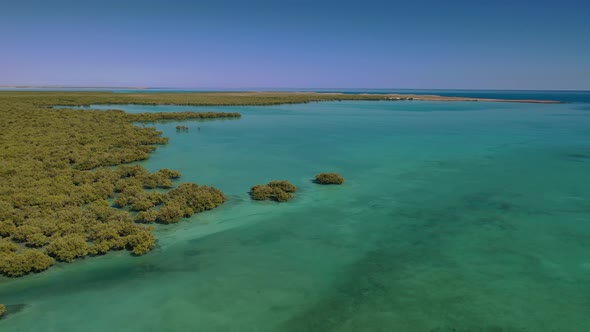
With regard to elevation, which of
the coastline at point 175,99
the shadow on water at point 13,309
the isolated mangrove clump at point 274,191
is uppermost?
the coastline at point 175,99

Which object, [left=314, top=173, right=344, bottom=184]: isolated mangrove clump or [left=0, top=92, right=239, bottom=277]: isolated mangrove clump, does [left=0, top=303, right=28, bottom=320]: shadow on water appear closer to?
[left=0, top=92, right=239, bottom=277]: isolated mangrove clump

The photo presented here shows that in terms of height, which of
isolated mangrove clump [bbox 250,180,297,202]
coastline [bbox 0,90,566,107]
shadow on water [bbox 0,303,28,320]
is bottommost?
shadow on water [bbox 0,303,28,320]

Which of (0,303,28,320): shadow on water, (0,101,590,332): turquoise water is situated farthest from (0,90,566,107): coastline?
(0,303,28,320): shadow on water

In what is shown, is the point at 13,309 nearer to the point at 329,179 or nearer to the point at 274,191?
the point at 274,191

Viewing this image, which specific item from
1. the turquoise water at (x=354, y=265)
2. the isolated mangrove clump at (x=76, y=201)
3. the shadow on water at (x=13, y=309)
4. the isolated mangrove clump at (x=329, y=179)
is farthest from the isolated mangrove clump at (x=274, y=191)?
the shadow on water at (x=13, y=309)

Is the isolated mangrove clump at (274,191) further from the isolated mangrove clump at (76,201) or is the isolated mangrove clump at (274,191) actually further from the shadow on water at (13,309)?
the shadow on water at (13,309)

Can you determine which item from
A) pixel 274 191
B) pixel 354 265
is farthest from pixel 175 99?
pixel 354 265
